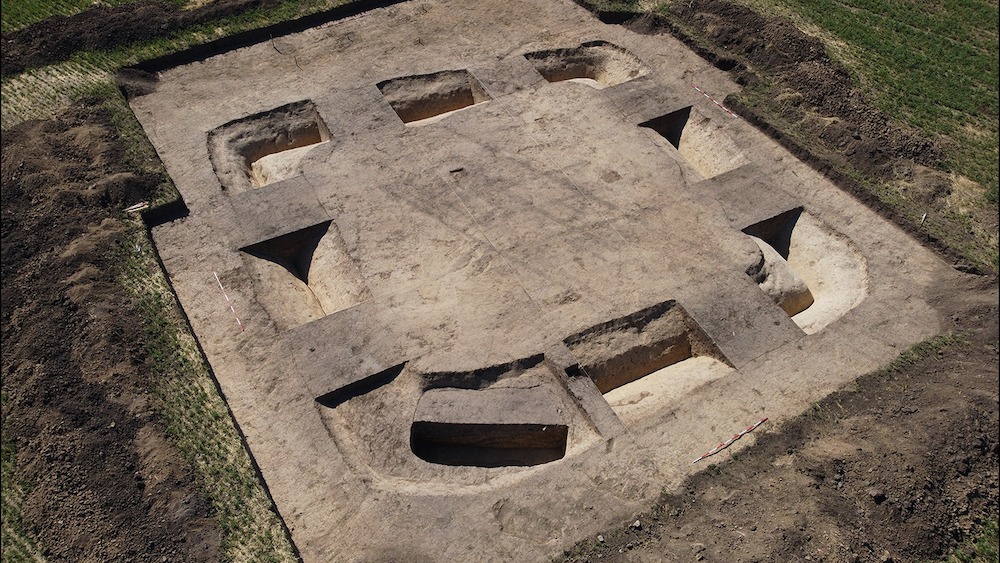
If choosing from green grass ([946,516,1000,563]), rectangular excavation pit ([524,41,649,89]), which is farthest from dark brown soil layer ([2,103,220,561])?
green grass ([946,516,1000,563])

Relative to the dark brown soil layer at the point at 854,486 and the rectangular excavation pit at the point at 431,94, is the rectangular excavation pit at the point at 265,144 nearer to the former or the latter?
the rectangular excavation pit at the point at 431,94

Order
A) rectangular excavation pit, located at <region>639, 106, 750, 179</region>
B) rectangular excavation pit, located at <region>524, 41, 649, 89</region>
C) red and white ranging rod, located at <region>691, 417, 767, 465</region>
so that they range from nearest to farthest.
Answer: red and white ranging rod, located at <region>691, 417, 767, 465</region>, rectangular excavation pit, located at <region>639, 106, 750, 179</region>, rectangular excavation pit, located at <region>524, 41, 649, 89</region>

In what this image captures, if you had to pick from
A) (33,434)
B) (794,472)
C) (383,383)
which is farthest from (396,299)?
(794,472)

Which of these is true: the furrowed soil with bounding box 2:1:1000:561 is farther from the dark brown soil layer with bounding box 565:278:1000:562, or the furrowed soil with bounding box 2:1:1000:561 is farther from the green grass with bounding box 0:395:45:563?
the green grass with bounding box 0:395:45:563

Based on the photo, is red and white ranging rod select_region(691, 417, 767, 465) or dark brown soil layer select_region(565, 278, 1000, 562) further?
red and white ranging rod select_region(691, 417, 767, 465)

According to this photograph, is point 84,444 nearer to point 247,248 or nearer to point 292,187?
point 247,248

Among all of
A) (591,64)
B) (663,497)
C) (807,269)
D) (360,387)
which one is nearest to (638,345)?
(663,497)
